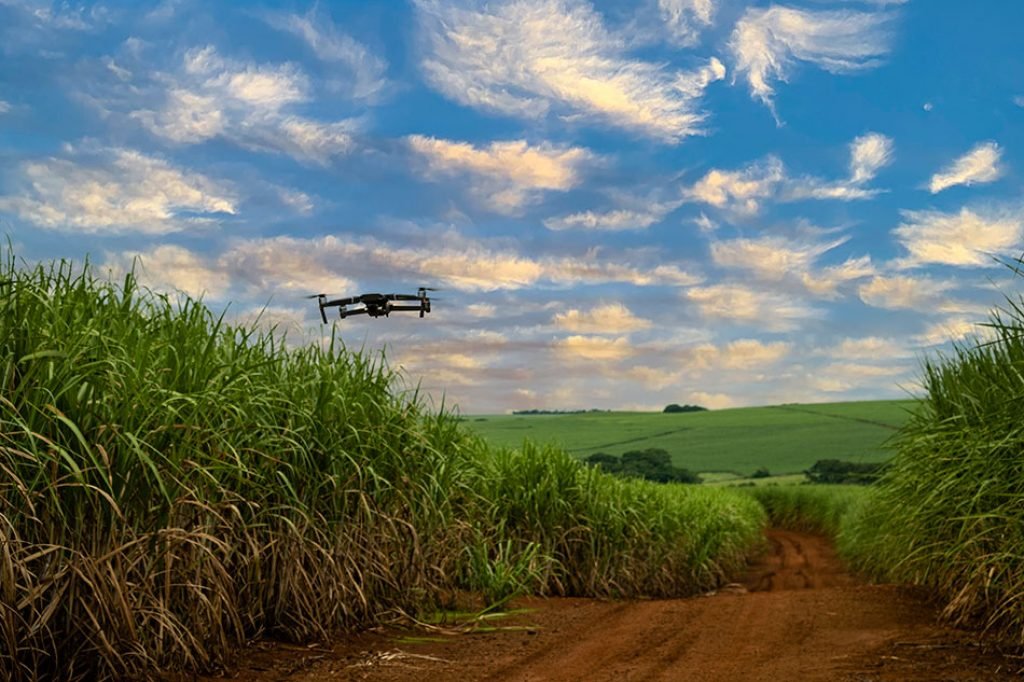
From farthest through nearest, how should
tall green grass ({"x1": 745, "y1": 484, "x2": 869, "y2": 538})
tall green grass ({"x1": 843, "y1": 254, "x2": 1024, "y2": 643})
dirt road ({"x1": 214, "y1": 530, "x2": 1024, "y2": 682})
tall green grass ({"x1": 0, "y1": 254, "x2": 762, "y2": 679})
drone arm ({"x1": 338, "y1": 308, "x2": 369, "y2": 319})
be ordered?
tall green grass ({"x1": 745, "y1": 484, "x2": 869, "y2": 538}) < drone arm ({"x1": 338, "y1": 308, "x2": 369, "y2": 319}) < tall green grass ({"x1": 843, "y1": 254, "x2": 1024, "y2": 643}) < dirt road ({"x1": 214, "y1": 530, "x2": 1024, "y2": 682}) < tall green grass ({"x1": 0, "y1": 254, "x2": 762, "y2": 679})

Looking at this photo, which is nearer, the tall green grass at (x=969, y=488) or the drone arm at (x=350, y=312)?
the tall green grass at (x=969, y=488)

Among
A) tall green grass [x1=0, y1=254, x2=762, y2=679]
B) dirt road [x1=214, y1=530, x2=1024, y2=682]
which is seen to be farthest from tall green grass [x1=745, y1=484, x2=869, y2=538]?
tall green grass [x1=0, y1=254, x2=762, y2=679]

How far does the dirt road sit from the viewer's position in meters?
4.42

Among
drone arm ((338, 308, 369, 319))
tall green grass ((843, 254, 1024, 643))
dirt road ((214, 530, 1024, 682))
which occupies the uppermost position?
drone arm ((338, 308, 369, 319))

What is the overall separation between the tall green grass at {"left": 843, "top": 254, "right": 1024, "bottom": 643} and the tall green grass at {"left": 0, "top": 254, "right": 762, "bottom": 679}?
3045mm

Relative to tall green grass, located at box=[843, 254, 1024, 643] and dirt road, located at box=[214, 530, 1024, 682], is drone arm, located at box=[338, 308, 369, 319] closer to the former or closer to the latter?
dirt road, located at box=[214, 530, 1024, 682]

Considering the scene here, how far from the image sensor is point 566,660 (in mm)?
4875

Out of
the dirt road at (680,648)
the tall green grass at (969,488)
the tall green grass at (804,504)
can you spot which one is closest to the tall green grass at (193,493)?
the dirt road at (680,648)

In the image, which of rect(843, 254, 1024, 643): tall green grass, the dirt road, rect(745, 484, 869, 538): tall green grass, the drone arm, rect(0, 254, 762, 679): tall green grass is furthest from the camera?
rect(745, 484, 869, 538): tall green grass

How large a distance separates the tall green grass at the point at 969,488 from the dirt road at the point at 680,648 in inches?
11.7

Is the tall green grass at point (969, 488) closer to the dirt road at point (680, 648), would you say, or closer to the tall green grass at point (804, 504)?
the dirt road at point (680, 648)

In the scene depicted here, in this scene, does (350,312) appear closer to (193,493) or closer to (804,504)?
A: (193,493)

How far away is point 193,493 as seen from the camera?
391 cm

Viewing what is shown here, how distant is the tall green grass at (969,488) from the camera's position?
16.8 feet
